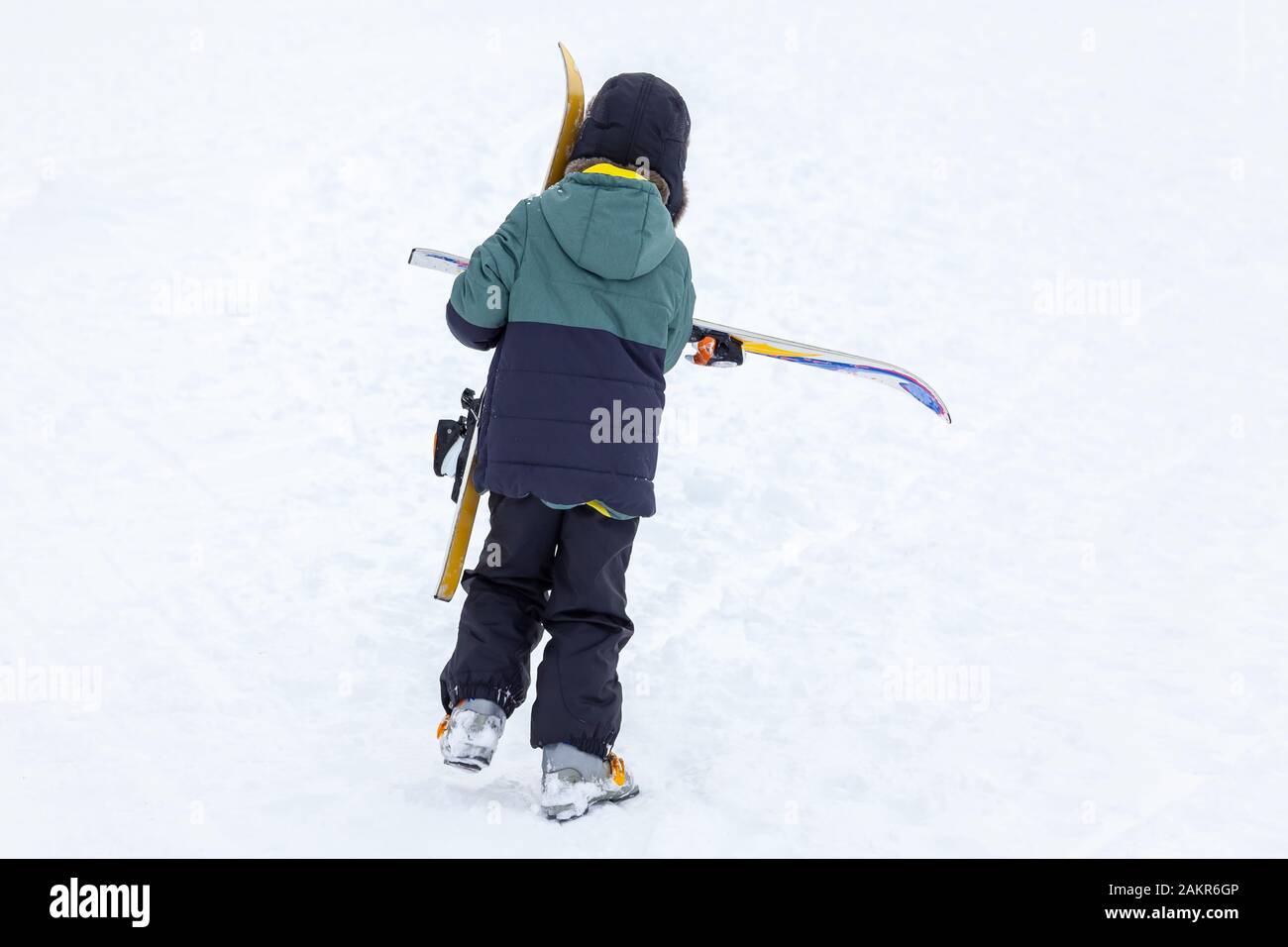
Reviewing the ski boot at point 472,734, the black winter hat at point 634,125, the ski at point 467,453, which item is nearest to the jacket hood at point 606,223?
the black winter hat at point 634,125

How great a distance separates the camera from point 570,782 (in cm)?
311

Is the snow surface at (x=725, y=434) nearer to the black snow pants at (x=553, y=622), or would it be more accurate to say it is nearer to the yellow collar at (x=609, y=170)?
the black snow pants at (x=553, y=622)

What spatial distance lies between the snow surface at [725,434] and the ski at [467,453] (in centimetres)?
55

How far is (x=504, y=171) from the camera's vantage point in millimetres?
7559

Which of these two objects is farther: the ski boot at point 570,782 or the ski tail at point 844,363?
the ski tail at point 844,363

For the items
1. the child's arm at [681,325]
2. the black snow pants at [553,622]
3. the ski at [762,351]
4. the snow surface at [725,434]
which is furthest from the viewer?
the ski at [762,351]

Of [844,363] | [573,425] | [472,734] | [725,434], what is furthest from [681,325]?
[725,434]

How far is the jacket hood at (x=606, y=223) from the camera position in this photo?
3025mm

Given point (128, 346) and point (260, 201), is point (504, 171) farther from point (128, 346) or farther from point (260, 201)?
point (128, 346)

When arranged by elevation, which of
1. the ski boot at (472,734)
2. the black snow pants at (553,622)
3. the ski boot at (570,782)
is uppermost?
the black snow pants at (553,622)

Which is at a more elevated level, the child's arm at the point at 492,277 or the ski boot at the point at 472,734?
the child's arm at the point at 492,277

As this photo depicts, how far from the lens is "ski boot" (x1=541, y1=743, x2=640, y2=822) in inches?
122

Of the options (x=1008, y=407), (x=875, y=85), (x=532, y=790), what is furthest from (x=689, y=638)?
(x=875, y=85)

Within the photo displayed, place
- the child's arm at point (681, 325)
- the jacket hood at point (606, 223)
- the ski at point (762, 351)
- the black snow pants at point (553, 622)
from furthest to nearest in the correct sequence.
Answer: the ski at point (762, 351), the child's arm at point (681, 325), the black snow pants at point (553, 622), the jacket hood at point (606, 223)
